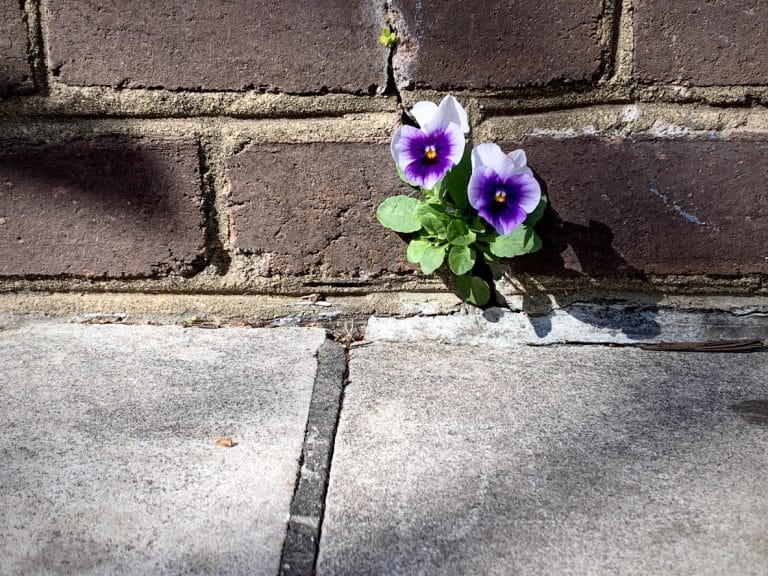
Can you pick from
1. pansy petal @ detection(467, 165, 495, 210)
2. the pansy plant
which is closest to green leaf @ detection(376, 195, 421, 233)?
the pansy plant

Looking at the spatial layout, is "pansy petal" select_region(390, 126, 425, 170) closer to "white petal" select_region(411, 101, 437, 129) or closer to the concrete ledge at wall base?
"white petal" select_region(411, 101, 437, 129)

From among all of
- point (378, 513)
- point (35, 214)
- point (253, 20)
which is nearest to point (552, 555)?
point (378, 513)

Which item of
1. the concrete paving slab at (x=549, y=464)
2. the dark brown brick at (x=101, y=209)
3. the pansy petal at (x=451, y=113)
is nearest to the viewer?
the concrete paving slab at (x=549, y=464)

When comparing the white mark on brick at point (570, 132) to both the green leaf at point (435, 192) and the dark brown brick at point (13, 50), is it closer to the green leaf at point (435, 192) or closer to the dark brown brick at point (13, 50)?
the green leaf at point (435, 192)

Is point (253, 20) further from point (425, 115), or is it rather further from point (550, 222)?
point (550, 222)

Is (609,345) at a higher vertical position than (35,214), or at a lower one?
lower

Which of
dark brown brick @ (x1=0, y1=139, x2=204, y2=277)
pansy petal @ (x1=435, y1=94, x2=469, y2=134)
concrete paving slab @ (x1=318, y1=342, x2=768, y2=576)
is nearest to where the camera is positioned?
concrete paving slab @ (x1=318, y1=342, x2=768, y2=576)

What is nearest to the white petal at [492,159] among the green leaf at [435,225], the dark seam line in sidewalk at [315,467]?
the green leaf at [435,225]
